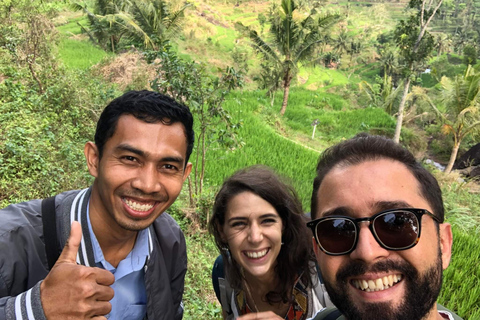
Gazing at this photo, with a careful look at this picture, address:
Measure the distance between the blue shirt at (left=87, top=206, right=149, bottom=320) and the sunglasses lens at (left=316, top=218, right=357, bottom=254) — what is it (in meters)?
0.91

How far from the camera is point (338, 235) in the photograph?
105 cm

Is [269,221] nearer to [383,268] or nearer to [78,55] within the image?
[383,268]

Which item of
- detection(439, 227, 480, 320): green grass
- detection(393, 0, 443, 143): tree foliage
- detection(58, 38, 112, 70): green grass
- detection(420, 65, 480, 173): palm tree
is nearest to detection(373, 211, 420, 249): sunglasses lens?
detection(439, 227, 480, 320): green grass

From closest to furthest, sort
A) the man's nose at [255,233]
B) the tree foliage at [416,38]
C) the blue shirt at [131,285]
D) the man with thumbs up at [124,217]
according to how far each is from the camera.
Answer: the man with thumbs up at [124,217] < the blue shirt at [131,285] < the man's nose at [255,233] < the tree foliage at [416,38]

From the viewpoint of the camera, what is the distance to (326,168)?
1.22 m

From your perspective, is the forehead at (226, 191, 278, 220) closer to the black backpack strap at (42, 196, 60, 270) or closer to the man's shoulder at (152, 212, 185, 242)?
the man's shoulder at (152, 212, 185, 242)

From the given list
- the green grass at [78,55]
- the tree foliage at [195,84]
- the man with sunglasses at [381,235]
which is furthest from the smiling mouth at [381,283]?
the green grass at [78,55]

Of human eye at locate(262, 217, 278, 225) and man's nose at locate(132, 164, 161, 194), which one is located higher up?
man's nose at locate(132, 164, 161, 194)

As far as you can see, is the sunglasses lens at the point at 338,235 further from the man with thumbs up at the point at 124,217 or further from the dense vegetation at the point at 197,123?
→ the dense vegetation at the point at 197,123

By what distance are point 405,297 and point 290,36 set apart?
13.2 m

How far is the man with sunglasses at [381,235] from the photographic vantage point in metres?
0.98

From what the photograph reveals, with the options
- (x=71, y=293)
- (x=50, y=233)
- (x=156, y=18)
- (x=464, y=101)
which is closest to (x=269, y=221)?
(x=50, y=233)

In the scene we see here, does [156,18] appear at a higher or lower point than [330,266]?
higher

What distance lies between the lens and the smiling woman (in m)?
1.85
